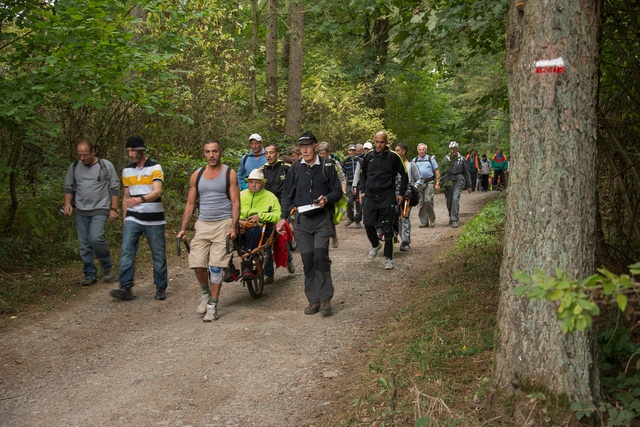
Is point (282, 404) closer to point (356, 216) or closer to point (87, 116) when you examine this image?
point (87, 116)

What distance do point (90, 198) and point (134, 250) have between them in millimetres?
1144

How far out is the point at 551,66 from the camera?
4258mm

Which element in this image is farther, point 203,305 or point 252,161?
point 252,161

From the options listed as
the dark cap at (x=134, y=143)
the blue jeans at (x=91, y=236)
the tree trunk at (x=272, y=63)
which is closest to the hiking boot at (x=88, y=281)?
the blue jeans at (x=91, y=236)

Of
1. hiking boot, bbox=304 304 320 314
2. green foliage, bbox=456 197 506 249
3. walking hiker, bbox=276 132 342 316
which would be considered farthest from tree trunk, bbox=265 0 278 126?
hiking boot, bbox=304 304 320 314

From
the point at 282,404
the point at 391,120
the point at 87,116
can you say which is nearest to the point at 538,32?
the point at 282,404

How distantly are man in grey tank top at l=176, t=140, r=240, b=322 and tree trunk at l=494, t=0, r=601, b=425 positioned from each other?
16.1ft

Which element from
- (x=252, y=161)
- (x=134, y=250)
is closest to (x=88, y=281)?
(x=134, y=250)

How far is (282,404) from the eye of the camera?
19.1 ft

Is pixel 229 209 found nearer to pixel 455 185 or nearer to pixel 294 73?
pixel 455 185

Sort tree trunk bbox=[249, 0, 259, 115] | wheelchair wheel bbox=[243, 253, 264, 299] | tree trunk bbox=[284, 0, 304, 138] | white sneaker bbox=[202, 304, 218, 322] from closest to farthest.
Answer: white sneaker bbox=[202, 304, 218, 322]
wheelchair wheel bbox=[243, 253, 264, 299]
tree trunk bbox=[284, 0, 304, 138]
tree trunk bbox=[249, 0, 259, 115]

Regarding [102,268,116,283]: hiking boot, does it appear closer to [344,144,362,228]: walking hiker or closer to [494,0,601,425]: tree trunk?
[494,0,601,425]: tree trunk

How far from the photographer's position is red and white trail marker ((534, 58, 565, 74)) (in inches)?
167

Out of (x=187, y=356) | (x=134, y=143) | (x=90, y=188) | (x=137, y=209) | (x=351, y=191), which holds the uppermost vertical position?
(x=134, y=143)
